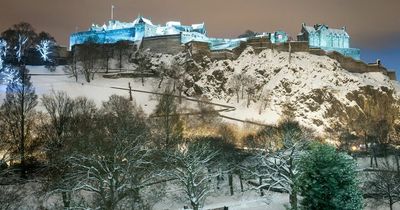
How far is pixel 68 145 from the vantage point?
32094mm

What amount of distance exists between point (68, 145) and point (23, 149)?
18.2 feet

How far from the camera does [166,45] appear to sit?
78500 mm

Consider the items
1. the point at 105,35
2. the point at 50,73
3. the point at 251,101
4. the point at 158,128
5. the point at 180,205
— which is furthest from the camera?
the point at 105,35

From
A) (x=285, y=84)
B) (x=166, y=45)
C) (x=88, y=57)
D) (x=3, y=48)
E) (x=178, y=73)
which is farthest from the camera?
(x=166, y=45)

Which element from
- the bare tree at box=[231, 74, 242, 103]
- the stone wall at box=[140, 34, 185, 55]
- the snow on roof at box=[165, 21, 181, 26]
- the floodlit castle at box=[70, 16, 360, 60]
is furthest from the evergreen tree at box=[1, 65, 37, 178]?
the snow on roof at box=[165, 21, 181, 26]

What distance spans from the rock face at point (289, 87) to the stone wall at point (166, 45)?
781cm

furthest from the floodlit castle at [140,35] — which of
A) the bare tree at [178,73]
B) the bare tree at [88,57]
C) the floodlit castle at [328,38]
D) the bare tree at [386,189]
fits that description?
the bare tree at [386,189]

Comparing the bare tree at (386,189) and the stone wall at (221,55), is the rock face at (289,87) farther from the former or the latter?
the bare tree at (386,189)

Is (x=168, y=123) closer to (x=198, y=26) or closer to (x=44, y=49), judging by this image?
(x=44, y=49)

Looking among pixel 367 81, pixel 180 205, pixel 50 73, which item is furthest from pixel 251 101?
pixel 180 205

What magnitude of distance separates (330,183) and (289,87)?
5151 centimetres

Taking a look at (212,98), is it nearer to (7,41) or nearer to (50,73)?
(50,73)

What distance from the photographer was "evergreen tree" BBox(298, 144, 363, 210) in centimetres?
1445

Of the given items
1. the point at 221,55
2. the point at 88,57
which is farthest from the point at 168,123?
the point at 88,57
